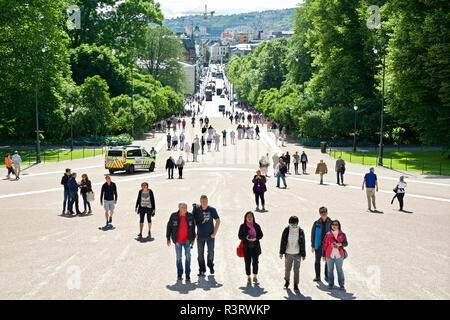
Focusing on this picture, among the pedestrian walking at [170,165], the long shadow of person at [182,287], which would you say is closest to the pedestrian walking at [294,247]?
the long shadow of person at [182,287]

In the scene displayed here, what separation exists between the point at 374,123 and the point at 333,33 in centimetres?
1049

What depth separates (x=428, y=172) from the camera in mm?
30734

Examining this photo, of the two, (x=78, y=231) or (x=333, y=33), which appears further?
(x=333, y=33)

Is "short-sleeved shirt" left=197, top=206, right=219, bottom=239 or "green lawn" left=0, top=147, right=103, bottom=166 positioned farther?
"green lawn" left=0, top=147, right=103, bottom=166

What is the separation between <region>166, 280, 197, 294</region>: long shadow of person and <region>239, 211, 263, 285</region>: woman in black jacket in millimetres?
1122

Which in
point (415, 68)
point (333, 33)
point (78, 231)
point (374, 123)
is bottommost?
point (78, 231)

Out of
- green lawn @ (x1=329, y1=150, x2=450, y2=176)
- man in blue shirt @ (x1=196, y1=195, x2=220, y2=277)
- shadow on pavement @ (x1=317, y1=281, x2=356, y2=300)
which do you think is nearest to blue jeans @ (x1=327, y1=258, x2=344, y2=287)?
shadow on pavement @ (x1=317, y1=281, x2=356, y2=300)

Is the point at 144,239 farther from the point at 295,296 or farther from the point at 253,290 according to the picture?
the point at 295,296

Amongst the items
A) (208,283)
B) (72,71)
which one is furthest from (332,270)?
(72,71)

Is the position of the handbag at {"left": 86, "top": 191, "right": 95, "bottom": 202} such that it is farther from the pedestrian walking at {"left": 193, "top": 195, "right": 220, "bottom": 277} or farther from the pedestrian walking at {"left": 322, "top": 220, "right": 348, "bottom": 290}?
the pedestrian walking at {"left": 322, "top": 220, "right": 348, "bottom": 290}

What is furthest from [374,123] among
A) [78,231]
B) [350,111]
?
[78,231]

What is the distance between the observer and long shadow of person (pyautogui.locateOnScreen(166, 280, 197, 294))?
29.8ft
